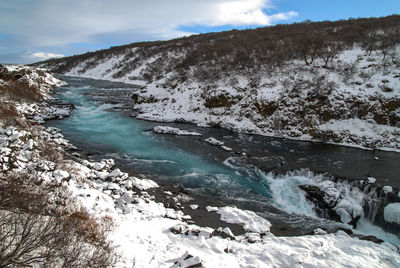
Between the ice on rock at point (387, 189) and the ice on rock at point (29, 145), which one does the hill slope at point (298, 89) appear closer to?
the ice on rock at point (387, 189)

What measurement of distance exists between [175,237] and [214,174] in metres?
5.77

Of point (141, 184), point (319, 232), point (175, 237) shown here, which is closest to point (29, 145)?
point (141, 184)

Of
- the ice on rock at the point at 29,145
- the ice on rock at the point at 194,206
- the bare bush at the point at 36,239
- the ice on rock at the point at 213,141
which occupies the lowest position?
the ice on rock at the point at 194,206

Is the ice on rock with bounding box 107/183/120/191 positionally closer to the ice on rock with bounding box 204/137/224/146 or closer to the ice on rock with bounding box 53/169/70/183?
the ice on rock with bounding box 53/169/70/183

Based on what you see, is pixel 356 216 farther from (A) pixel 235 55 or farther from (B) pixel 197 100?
(A) pixel 235 55

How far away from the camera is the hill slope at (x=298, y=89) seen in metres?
17.3

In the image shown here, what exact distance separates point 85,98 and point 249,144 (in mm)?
24229

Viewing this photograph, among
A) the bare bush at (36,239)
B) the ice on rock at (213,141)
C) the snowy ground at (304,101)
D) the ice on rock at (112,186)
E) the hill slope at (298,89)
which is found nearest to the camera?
the bare bush at (36,239)

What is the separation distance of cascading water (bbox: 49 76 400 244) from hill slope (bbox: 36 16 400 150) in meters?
5.22

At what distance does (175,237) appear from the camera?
6109 millimetres

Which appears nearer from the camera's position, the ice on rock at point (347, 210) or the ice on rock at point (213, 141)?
the ice on rock at point (347, 210)

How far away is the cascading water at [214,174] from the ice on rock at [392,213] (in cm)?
35

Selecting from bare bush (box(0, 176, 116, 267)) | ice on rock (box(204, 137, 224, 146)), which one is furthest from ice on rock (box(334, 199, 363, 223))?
ice on rock (box(204, 137, 224, 146))

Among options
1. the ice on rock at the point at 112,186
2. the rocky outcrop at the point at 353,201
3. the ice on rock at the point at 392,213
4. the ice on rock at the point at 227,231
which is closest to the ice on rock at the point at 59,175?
the ice on rock at the point at 112,186
